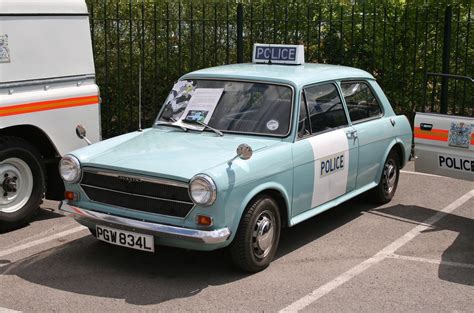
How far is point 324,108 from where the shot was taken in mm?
6434

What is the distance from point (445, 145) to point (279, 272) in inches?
96.3

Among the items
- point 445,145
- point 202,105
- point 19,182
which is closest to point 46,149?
point 19,182

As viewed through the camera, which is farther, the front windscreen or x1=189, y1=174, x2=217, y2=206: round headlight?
the front windscreen

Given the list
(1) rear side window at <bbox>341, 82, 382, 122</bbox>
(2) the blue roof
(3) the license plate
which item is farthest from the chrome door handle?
(3) the license plate

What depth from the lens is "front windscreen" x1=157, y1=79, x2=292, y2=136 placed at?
5984 millimetres

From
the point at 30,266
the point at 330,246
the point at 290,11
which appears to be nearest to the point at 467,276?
the point at 330,246

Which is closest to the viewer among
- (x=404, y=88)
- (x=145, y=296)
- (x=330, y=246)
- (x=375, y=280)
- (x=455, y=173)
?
(x=145, y=296)

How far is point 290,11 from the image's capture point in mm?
10984

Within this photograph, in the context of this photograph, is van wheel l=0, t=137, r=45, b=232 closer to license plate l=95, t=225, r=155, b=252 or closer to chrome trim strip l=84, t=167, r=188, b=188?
chrome trim strip l=84, t=167, r=188, b=188

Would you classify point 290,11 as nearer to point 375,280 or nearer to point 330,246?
point 330,246

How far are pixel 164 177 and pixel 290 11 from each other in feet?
21.5

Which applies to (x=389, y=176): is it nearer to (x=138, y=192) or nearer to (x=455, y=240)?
(x=455, y=240)

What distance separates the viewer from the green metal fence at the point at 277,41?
1020 centimetres

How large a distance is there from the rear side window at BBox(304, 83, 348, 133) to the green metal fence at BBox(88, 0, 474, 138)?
145 inches
